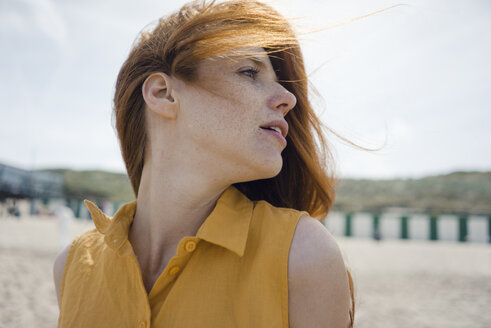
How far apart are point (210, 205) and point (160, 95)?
491 millimetres

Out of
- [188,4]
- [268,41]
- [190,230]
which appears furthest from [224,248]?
[188,4]

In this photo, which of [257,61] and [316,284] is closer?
[316,284]

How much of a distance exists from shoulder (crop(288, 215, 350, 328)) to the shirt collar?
186mm

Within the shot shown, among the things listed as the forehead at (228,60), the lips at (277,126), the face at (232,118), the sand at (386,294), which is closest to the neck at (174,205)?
the face at (232,118)

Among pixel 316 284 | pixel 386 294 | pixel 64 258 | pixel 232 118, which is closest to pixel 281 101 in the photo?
pixel 232 118

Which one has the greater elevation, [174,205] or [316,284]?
[174,205]

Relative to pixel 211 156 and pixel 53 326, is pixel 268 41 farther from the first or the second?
pixel 53 326

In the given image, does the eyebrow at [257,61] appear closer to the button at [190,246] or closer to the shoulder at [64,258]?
the button at [190,246]

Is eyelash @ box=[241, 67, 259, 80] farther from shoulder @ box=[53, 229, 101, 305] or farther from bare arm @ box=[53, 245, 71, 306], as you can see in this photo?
bare arm @ box=[53, 245, 71, 306]

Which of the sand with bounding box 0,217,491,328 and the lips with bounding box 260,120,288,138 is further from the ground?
the lips with bounding box 260,120,288,138

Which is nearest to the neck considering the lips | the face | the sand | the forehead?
the face

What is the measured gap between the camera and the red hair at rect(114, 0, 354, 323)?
4.33ft

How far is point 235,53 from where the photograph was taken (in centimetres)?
132

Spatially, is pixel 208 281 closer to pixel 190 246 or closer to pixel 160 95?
pixel 190 246
